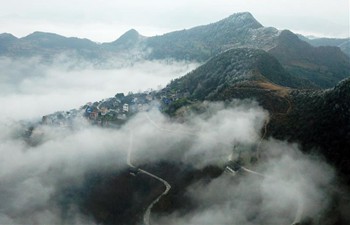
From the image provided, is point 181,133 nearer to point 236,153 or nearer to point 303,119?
point 236,153

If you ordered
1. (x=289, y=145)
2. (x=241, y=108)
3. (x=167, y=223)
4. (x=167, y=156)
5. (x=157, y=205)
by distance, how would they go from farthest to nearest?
(x=241, y=108)
(x=167, y=156)
(x=289, y=145)
(x=157, y=205)
(x=167, y=223)

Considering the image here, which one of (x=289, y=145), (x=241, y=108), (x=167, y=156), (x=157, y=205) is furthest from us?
(x=241, y=108)

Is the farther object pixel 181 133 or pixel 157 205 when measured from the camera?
pixel 181 133

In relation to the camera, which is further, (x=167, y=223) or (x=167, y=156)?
(x=167, y=156)

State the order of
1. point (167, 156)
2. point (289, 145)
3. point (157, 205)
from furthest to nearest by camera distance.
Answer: point (167, 156), point (289, 145), point (157, 205)

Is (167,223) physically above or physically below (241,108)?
below

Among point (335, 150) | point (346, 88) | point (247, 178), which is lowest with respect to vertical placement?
point (247, 178)

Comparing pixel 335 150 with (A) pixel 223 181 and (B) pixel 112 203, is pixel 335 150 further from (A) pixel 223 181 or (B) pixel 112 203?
(B) pixel 112 203

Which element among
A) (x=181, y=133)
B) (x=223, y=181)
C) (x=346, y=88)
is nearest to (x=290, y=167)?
(x=223, y=181)

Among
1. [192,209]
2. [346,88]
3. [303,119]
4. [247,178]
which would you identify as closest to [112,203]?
[192,209]
